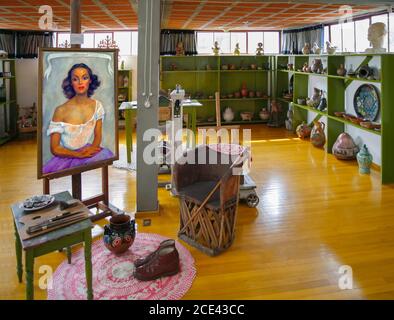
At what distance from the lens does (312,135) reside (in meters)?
7.12

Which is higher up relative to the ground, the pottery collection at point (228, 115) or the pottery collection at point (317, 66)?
the pottery collection at point (317, 66)

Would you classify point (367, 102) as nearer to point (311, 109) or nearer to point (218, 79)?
point (311, 109)

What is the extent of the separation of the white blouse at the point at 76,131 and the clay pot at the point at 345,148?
4042mm

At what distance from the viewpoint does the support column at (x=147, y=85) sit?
11.9ft

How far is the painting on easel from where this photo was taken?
3086 mm

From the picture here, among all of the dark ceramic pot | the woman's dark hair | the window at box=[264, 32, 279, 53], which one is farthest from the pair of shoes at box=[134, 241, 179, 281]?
the window at box=[264, 32, 279, 53]

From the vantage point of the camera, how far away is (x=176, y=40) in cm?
944

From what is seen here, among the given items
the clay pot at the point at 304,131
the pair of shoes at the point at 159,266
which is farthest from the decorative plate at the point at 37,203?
the clay pot at the point at 304,131

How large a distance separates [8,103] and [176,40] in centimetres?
413

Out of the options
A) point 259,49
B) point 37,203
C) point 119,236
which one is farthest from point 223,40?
point 37,203

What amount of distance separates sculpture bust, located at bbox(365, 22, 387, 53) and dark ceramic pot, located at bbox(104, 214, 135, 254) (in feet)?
14.4

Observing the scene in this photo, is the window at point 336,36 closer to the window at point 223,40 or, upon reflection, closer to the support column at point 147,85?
the window at point 223,40

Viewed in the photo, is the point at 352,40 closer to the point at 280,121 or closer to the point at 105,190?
the point at 280,121

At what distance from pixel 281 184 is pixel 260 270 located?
225 cm
